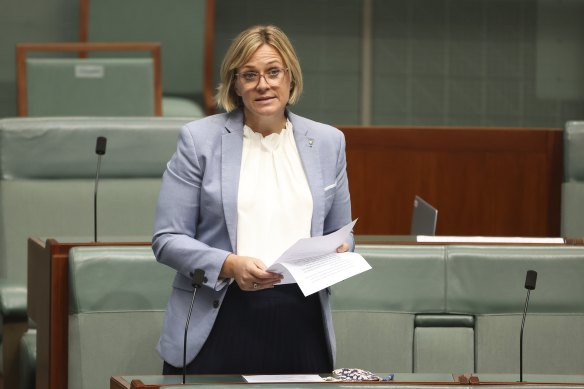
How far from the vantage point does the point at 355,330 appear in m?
2.22

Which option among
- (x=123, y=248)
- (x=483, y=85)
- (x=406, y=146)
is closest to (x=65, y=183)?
(x=123, y=248)

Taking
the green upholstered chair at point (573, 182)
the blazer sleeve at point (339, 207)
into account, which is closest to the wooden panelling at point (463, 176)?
the green upholstered chair at point (573, 182)

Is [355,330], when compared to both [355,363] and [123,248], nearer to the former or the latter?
[355,363]

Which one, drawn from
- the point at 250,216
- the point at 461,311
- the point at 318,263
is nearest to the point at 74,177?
the point at 461,311

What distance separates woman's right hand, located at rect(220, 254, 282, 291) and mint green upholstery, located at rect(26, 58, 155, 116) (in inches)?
77.4

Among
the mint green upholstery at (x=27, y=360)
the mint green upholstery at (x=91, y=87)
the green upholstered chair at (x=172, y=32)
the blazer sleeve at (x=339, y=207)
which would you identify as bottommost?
the mint green upholstery at (x=27, y=360)

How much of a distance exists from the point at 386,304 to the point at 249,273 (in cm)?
64

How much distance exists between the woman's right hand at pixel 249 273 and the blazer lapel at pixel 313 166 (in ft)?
0.47

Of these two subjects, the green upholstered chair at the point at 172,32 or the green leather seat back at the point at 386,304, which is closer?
the green leather seat back at the point at 386,304

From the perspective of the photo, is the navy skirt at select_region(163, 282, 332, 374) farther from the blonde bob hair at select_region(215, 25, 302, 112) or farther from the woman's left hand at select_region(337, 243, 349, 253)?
the blonde bob hair at select_region(215, 25, 302, 112)

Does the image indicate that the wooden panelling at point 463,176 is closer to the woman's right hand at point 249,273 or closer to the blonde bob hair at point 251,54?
the blonde bob hair at point 251,54

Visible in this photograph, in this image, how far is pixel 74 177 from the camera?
2.85 m

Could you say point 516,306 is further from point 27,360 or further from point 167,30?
point 167,30

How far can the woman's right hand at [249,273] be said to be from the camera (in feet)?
5.36
